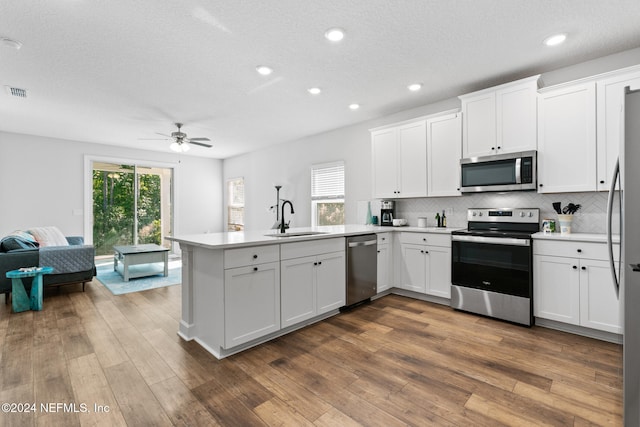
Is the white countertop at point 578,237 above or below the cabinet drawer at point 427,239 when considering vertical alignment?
above

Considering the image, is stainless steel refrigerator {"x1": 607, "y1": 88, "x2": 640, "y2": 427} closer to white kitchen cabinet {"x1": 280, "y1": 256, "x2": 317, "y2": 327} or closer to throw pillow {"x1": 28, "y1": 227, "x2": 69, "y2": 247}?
white kitchen cabinet {"x1": 280, "y1": 256, "x2": 317, "y2": 327}

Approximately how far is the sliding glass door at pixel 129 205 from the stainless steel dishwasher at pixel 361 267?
229 inches

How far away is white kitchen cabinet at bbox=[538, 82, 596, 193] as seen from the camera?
2.81 metres

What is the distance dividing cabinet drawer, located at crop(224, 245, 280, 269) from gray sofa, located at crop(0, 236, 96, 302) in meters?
3.39

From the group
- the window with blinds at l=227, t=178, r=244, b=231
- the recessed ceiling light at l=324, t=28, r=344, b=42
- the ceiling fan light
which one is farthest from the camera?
the window with blinds at l=227, t=178, r=244, b=231

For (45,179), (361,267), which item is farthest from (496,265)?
(45,179)

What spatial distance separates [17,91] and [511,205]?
607 centimetres

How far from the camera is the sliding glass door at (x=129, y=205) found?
6.60m

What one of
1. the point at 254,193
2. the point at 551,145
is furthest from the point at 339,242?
the point at 254,193

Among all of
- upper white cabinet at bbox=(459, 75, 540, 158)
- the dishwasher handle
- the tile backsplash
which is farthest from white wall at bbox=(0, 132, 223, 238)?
upper white cabinet at bbox=(459, 75, 540, 158)

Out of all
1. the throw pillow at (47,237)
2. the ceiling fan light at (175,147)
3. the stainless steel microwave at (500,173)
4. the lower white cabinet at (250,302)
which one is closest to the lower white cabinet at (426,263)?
the stainless steel microwave at (500,173)

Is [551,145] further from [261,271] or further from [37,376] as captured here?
[37,376]

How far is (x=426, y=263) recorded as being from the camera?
3.74 metres

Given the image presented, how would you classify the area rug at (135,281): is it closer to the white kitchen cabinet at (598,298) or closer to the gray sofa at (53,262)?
the gray sofa at (53,262)
